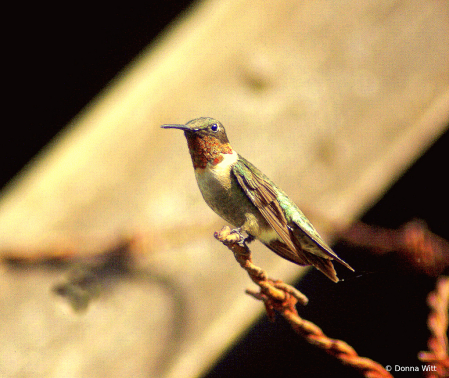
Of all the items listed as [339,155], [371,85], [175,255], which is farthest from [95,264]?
[371,85]

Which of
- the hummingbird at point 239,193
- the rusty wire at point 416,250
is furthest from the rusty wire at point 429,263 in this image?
the hummingbird at point 239,193

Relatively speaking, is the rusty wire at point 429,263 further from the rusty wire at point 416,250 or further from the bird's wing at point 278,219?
the bird's wing at point 278,219

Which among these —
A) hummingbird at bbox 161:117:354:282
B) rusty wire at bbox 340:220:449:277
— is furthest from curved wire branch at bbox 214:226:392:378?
rusty wire at bbox 340:220:449:277

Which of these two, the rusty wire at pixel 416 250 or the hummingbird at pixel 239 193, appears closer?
the hummingbird at pixel 239 193

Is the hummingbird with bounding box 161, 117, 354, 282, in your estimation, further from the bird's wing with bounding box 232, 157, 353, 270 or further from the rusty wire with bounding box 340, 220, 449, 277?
the rusty wire with bounding box 340, 220, 449, 277

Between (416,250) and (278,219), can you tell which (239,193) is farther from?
(416,250)

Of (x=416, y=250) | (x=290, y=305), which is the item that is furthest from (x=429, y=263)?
(x=290, y=305)
